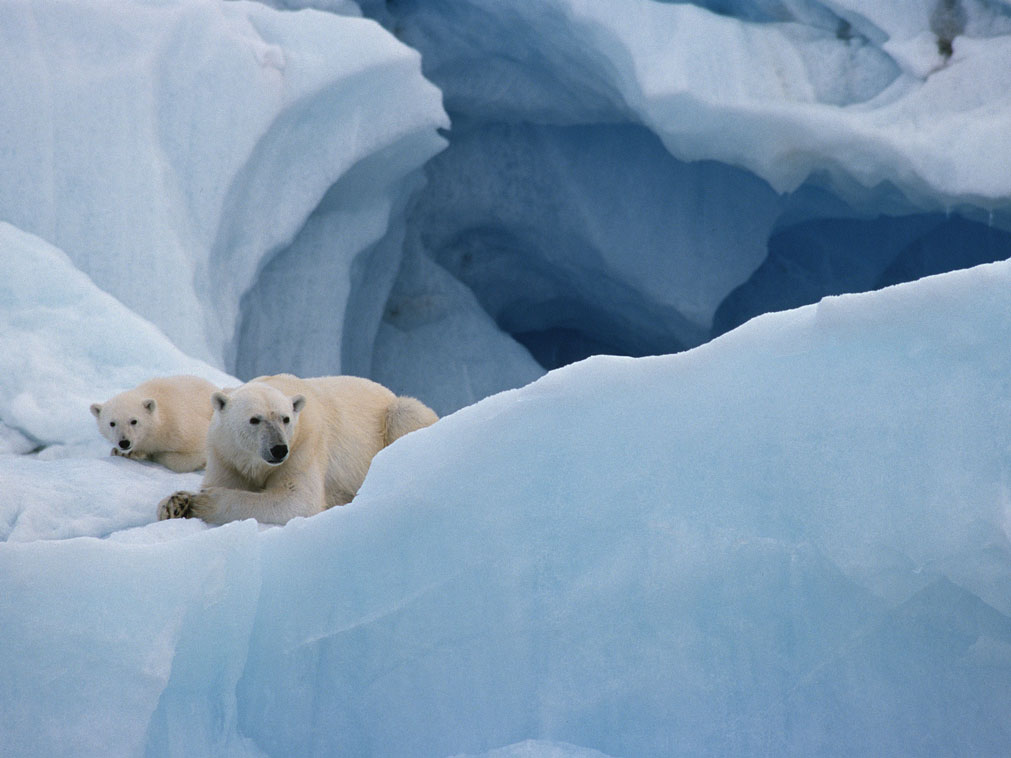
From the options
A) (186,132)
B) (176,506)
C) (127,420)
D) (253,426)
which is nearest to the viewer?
(176,506)

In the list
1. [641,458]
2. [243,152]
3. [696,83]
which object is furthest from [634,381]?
[696,83]

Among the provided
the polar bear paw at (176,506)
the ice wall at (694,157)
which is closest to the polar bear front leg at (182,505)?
the polar bear paw at (176,506)

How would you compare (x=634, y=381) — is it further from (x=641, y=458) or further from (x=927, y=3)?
(x=927, y=3)

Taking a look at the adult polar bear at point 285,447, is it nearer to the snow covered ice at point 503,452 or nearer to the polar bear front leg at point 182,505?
the polar bear front leg at point 182,505

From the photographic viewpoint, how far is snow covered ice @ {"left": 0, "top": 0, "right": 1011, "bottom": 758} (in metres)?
1.83

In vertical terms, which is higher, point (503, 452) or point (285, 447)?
point (503, 452)

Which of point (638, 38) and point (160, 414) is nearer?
point (160, 414)

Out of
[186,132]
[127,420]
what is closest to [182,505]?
[127,420]

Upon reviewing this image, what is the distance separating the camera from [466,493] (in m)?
2.02

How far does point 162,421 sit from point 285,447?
28.8 inches

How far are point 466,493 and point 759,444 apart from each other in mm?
540

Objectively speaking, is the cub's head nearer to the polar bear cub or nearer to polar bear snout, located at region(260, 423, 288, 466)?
the polar bear cub

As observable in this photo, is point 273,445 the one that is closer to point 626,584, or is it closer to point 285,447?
point 285,447

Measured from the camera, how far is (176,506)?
9.55 ft
